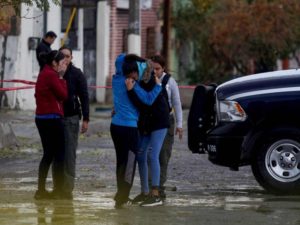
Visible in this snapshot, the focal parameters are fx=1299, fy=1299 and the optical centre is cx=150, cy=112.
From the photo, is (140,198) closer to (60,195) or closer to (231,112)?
(60,195)

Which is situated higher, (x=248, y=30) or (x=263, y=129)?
(x=248, y=30)

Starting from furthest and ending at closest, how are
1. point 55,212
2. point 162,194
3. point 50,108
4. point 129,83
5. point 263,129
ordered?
1. point 263,129
2. point 162,194
3. point 50,108
4. point 129,83
5. point 55,212

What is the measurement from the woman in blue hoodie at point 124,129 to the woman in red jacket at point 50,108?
88cm

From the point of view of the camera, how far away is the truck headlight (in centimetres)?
1503

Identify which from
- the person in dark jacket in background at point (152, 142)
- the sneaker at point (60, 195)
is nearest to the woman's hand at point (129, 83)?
the person in dark jacket in background at point (152, 142)

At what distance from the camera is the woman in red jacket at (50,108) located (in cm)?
1417

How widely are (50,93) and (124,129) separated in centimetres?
115

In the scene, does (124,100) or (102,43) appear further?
(102,43)

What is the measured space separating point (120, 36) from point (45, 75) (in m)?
23.2

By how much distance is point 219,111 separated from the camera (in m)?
15.3

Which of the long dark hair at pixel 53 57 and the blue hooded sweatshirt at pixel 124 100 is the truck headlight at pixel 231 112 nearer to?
the blue hooded sweatshirt at pixel 124 100

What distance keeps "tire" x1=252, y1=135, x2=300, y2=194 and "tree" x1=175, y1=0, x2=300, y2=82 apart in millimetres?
21267

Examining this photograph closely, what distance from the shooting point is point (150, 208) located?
13.5 meters

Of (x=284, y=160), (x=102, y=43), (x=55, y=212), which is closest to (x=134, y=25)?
(x=102, y=43)
